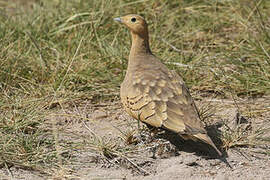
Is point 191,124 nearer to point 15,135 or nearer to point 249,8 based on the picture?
point 15,135

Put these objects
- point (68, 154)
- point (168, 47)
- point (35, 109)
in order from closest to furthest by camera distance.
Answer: point (68, 154)
point (35, 109)
point (168, 47)

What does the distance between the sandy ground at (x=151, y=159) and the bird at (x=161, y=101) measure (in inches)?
7.1

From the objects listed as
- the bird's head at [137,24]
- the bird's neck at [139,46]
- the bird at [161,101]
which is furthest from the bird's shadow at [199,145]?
the bird's head at [137,24]

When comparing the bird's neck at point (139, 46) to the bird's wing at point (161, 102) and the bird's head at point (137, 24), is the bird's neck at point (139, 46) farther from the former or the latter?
the bird's wing at point (161, 102)

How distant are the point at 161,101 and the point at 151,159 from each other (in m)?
0.41

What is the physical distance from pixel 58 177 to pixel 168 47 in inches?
94.1

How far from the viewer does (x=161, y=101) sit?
360 cm

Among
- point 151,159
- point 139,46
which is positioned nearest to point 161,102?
point 151,159

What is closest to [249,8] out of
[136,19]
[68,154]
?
[136,19]

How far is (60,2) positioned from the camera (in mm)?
5852

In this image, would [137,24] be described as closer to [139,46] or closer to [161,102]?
[139,46]

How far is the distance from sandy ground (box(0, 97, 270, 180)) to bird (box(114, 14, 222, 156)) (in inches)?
7.1

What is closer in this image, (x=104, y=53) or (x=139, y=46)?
(x=139, y=46)

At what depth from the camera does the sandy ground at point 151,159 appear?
11.1ft
